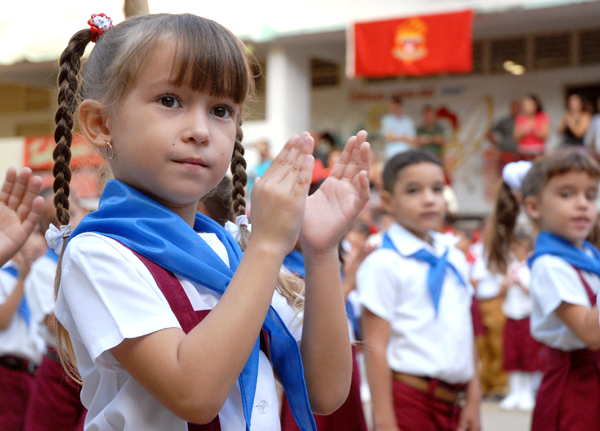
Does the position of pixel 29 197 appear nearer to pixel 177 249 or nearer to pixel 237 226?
pixel 237 226

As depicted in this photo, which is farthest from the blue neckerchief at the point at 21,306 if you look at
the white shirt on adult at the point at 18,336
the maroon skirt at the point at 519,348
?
the maroon skirt at the point at 519,348

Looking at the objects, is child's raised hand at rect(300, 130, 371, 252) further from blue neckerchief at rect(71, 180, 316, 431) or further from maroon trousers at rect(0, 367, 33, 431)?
maroon trousers at rect(0, 367, 33, 431)

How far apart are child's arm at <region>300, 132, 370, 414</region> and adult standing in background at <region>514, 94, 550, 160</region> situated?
848 centimetres

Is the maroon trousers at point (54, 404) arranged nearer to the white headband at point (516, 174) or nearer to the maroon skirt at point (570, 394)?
the maroon skirt at point (570, 394)

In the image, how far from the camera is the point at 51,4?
10.8 m

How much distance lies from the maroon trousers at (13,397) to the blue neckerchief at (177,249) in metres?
2.47

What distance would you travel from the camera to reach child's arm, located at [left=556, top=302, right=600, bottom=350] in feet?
7.41

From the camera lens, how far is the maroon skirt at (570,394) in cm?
238

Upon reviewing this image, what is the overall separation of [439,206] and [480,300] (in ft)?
12.9

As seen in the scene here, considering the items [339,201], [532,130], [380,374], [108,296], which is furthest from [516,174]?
[532,130]

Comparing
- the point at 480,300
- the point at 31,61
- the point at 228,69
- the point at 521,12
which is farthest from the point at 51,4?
the point at 228,69

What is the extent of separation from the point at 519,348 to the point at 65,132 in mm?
5436

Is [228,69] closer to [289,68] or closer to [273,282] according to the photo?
[273,282]

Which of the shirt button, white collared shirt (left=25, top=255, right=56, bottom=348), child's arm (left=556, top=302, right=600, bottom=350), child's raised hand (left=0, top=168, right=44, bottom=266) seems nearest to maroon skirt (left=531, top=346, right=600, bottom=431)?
child's arm (left=556, top=302, right=600, bottom=350)
